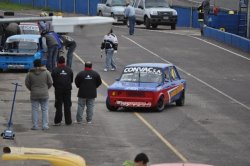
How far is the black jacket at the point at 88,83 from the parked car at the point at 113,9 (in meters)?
33.7

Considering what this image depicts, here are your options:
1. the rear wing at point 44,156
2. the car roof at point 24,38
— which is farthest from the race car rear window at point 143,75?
the rear wing at point 44,156

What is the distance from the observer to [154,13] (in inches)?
2154

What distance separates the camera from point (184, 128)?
2377 cm

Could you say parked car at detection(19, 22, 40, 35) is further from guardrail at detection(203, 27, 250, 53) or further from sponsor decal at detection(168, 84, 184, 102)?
sponsor decal at detection(168, 84, 184, 102)

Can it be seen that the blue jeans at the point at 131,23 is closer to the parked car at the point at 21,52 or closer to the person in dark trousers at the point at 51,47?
the parked car at the point at 21,52

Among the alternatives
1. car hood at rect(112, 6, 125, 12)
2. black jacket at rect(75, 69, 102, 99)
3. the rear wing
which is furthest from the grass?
the rear wing

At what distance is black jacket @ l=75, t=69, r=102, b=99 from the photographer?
78.1 ft

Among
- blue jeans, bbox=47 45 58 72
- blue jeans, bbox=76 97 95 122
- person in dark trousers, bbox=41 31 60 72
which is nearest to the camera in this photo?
blue jeans, bbox=76 97 95 122

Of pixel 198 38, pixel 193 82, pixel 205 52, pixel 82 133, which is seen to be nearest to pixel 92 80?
pixel 82 133

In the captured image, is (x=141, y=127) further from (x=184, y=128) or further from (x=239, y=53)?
(x=239, y=53)

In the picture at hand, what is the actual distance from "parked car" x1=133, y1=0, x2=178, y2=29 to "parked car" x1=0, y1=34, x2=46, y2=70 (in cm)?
1881

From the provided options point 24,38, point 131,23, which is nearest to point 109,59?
point 24,38

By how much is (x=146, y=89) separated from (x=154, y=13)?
28.9 m

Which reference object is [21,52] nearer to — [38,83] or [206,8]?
[38,83]
